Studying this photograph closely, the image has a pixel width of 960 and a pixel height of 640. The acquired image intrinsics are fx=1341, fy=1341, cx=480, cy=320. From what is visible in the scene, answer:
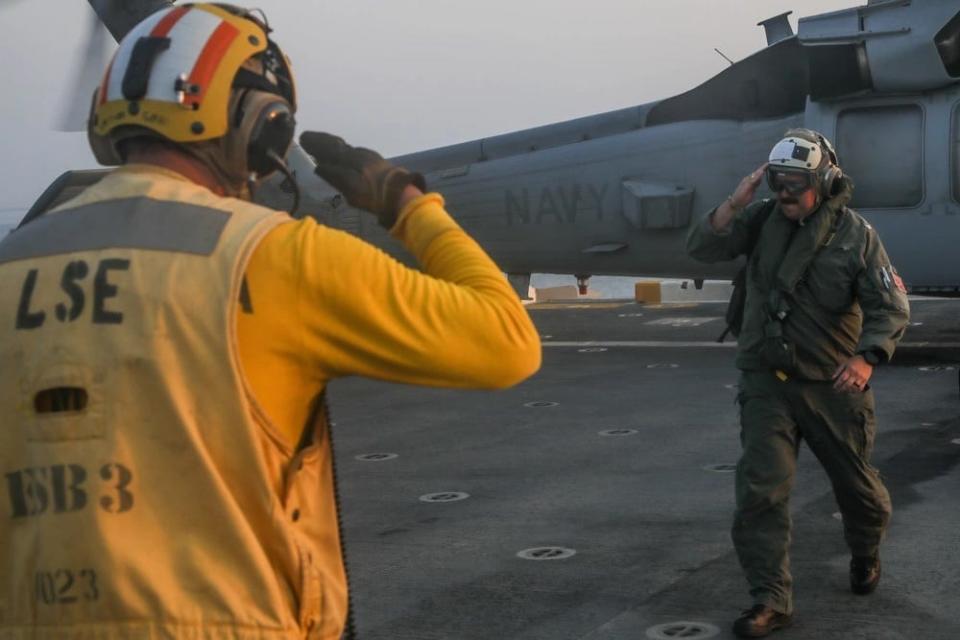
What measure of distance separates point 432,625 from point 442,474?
3.28 meters

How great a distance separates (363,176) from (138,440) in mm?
707

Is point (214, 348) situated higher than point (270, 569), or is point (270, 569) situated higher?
point (214, 348)

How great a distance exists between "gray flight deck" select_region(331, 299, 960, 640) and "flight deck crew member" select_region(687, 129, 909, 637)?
1.37 feet

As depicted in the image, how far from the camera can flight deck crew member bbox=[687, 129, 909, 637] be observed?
223 inches

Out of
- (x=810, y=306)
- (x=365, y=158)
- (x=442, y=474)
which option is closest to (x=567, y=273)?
(x=442, y=474)

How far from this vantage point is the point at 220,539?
231 cm

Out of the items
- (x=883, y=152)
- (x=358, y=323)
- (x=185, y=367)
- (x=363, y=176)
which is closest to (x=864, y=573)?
(x=363, y=176)

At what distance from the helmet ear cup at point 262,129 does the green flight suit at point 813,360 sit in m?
3.53

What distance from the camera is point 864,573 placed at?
5.88m

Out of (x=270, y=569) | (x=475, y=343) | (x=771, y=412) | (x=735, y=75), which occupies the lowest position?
(x=771, y=412)

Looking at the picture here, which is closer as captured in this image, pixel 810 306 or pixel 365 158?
pixel 365 158

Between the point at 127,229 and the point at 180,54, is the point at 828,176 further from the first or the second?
the point at 127,229

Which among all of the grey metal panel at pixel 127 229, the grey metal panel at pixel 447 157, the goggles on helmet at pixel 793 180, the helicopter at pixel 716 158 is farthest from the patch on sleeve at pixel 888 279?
the grey metal panel at pixel 447 157

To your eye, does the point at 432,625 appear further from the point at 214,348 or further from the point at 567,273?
the point at 567,273
